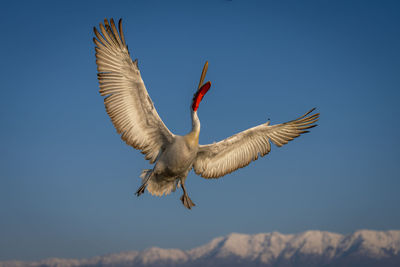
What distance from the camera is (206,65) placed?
12281 millimetres

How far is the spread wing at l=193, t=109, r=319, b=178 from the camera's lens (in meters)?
13.4

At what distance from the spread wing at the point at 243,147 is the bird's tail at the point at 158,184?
1.16 meters

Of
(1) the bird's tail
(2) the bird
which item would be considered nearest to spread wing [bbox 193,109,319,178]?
(2) the bird

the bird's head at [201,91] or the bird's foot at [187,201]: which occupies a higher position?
the bird's head at [201,91]

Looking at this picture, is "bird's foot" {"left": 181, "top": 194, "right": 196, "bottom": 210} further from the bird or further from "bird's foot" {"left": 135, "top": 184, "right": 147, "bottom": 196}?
"bird's foot" {"left": 135, "top": 184, "right": 147, "bottom": 196}

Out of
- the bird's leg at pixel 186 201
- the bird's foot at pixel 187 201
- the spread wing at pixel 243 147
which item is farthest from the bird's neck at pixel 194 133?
the bird's foot at pixel 187 201

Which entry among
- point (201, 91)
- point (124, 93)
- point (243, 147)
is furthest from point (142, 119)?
point (243, 147)

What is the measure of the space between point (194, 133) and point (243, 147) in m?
2.36

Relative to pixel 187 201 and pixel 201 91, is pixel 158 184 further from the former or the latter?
pixel 201 91

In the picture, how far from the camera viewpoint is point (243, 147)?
13883 millimetres

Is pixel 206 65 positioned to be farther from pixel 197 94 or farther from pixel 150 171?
pixel 150 171

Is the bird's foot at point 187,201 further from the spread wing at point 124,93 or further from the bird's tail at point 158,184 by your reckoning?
the spread wing at point 124,93

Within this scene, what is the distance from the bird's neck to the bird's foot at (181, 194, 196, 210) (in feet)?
5.76

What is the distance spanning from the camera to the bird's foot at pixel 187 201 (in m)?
12.9
